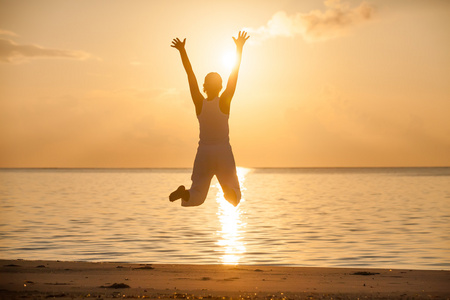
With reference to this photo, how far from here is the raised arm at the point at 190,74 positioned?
11.7 meters

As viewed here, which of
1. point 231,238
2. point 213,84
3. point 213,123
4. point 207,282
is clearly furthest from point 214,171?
point 231,238

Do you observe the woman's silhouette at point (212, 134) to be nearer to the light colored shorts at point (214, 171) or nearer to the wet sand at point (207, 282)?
the light colored shorts at point (214, 171)

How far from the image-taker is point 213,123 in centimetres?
1166

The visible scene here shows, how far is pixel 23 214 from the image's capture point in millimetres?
46656

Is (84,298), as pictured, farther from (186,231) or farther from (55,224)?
(55,224)

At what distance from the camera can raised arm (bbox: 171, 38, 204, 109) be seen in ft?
38.3

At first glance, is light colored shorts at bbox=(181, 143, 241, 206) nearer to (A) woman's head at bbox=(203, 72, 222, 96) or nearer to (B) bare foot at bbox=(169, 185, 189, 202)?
(B) bare foot at bbox=(169, 185, 189, 202)

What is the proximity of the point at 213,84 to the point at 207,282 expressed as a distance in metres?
6.65

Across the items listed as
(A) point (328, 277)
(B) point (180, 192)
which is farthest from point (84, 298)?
(A) point (328, 277)

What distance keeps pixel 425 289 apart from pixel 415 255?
36.9 ft

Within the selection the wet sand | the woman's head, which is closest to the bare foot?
the woman's head

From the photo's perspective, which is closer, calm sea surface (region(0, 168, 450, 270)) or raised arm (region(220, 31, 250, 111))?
raised arm (region(220, 31, 250, 111))

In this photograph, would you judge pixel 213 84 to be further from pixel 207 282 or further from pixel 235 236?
pixel 235 236

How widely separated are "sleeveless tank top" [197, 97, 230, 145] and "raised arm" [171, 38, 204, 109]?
5.0 inches
